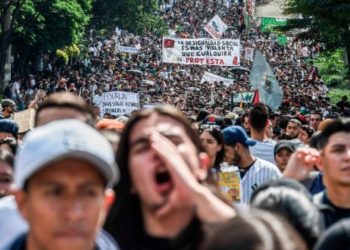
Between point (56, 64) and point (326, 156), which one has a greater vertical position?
point (326, 156)

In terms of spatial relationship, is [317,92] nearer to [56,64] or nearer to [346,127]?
[56,64]

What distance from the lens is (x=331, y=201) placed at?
181 inches

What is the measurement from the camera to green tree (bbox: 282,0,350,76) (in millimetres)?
19312

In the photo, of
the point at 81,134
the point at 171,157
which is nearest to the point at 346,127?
the point at 171,157

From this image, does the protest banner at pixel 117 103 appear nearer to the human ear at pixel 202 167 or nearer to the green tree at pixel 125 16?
the human ear at pixel 202 167

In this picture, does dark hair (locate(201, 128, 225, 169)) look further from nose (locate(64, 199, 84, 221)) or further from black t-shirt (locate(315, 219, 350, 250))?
nose (locate(64, 199, 84, 221))

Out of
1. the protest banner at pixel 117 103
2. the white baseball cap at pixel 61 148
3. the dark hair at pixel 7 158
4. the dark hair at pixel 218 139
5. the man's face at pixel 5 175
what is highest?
the white baseball cap at pixel 61 148

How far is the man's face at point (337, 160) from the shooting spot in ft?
15.5

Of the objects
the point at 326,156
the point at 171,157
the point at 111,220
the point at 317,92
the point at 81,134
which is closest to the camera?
the point at 81,134

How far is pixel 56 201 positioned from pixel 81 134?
7.7 inches

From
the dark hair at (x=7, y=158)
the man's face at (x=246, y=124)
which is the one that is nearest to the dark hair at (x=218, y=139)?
the dark hair at (x=7, y=158)

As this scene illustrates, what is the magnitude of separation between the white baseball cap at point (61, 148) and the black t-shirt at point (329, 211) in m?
2.04

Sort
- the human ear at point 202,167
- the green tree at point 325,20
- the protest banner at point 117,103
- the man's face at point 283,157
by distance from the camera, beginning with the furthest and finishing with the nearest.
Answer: the green tree at point 325,20 → the protest banner at point 117,103 → the man's face at point 283,157 → the human ear at point 202,167

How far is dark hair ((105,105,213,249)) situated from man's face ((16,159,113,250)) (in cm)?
74
